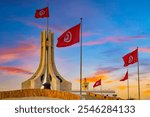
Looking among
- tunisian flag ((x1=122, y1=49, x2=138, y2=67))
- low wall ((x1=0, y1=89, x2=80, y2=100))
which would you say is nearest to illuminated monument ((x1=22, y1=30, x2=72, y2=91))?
tunisian flag ((x1=122, y1=49, x2=138, y2=67))

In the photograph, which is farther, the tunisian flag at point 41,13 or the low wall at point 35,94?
the tunisian flag at point 41,13

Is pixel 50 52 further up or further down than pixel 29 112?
further up

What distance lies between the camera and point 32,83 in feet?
196

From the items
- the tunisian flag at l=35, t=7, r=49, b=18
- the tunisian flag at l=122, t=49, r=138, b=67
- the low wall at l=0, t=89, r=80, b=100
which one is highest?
the tunisian flag at l=35, t=7, r=49, b=18

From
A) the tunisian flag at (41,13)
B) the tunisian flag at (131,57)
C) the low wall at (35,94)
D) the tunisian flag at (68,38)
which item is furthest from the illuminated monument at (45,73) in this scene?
the low wall at (35,94)

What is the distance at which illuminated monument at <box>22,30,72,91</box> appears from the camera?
2356 inches

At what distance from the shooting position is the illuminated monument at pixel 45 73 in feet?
196

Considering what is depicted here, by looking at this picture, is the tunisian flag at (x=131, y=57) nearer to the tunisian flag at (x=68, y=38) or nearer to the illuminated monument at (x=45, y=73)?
the tunisian flag at (x=68, y=38)

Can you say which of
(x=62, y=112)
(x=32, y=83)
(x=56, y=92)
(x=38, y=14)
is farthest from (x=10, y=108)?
(x=32, y=83)

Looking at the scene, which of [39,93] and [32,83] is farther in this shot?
[32,83]

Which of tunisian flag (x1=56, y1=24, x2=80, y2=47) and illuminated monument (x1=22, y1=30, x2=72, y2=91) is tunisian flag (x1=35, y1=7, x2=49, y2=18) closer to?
tunisian flag (x1=56, y1=24, x2=80, y2=47)

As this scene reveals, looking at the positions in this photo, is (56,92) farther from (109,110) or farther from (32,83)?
(32,83)

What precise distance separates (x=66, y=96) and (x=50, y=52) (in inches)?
2000

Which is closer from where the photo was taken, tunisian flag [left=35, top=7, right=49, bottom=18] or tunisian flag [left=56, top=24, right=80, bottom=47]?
tunisian flag [left=56, top=24, right=80, bottom=47]
